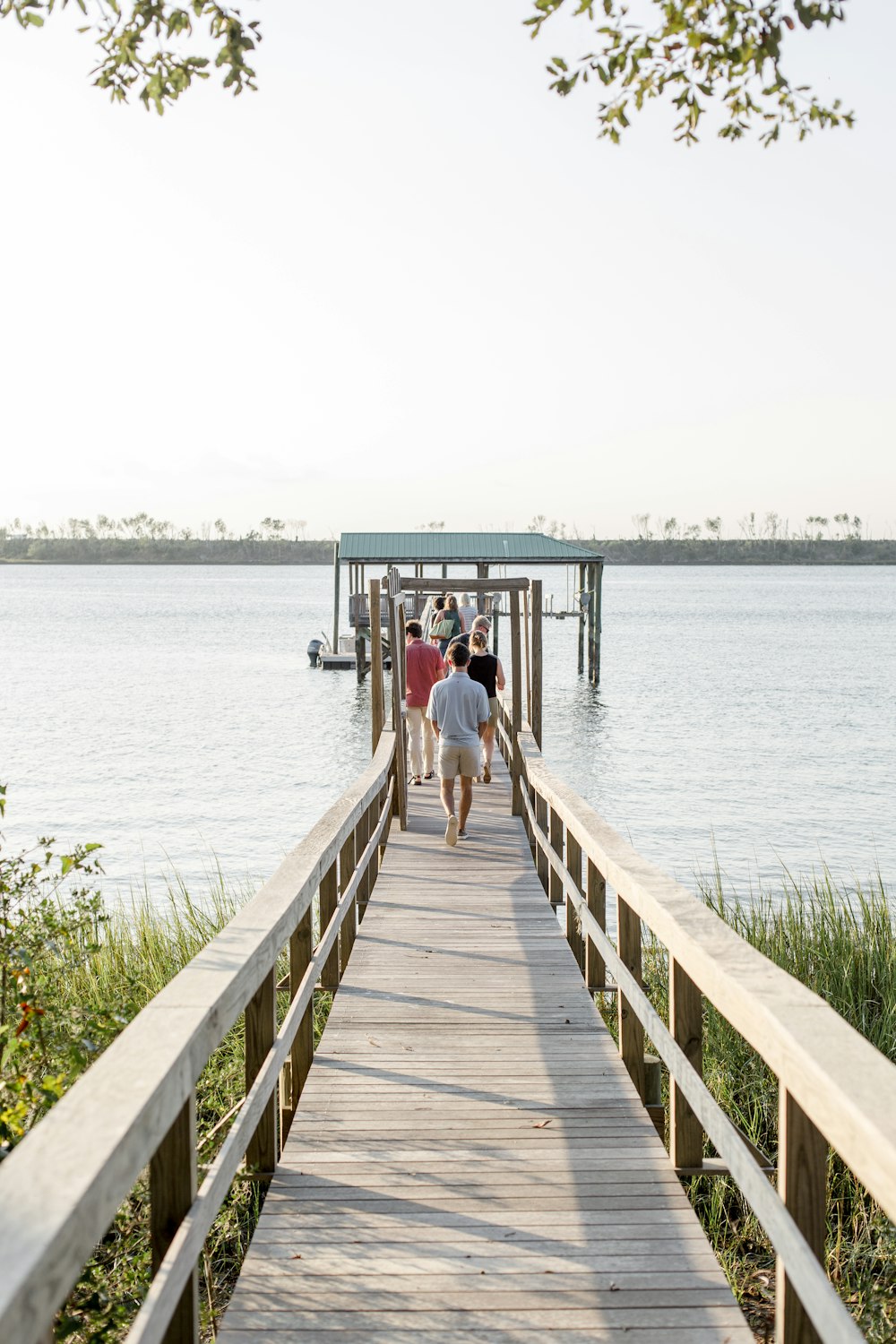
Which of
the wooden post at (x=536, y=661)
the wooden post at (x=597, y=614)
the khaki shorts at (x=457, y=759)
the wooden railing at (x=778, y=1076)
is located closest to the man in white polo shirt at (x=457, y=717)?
the khaki shorts at (x=457, y=759)

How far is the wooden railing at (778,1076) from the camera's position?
195cm

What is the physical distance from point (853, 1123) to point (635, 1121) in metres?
2.23

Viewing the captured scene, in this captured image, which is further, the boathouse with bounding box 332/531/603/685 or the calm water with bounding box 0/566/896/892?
the boathouse with bounding box 332/531/603/685

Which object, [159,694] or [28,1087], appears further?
[159,694]

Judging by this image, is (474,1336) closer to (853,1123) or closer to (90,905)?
(853,1123)

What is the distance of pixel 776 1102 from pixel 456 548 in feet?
105

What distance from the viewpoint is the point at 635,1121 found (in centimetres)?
400

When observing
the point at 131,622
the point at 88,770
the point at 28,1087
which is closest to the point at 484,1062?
the point at 28,1087

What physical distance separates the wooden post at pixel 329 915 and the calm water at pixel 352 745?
7314 millimetres

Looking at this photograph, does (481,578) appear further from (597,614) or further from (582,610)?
(582,610)

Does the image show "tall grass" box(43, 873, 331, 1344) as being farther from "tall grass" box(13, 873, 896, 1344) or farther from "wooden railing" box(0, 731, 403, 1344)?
"wooden railing" box(0, 731, 403, 1344)

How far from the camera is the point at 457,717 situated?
9039mm

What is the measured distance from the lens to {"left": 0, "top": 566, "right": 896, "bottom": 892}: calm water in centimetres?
1642

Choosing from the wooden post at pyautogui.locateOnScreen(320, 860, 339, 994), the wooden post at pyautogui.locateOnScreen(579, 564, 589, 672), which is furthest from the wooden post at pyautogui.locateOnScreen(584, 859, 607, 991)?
the wooden post at pyautogui.locateOnScreen(579, 564, 589, 672)
